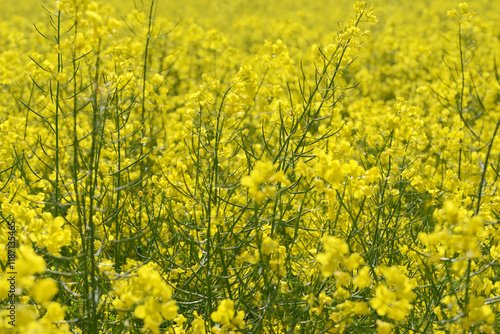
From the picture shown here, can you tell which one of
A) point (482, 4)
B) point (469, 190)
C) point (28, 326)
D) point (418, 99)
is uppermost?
point (482, 4)

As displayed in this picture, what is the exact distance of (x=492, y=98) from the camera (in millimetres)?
5613

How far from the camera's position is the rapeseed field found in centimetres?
170

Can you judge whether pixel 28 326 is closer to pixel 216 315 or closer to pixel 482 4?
pixel 216 315

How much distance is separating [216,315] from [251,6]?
59.8 feet

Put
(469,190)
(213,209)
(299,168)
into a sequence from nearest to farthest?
(299,168)
(213,209)
(469,190)

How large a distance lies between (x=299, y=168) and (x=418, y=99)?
386 centimetres

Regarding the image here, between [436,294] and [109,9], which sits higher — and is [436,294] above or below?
below

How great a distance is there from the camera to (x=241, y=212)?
2.32m

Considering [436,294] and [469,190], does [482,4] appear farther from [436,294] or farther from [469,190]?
[436,294]

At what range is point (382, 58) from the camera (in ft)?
29.5

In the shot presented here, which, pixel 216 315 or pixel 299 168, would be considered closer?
pixel 216 315

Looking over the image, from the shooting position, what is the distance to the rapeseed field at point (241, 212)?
1.70 m

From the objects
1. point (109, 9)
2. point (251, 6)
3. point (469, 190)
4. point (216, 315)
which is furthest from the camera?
point (251, 6)

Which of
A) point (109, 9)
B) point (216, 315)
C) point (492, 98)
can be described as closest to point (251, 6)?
point (109, 9)
